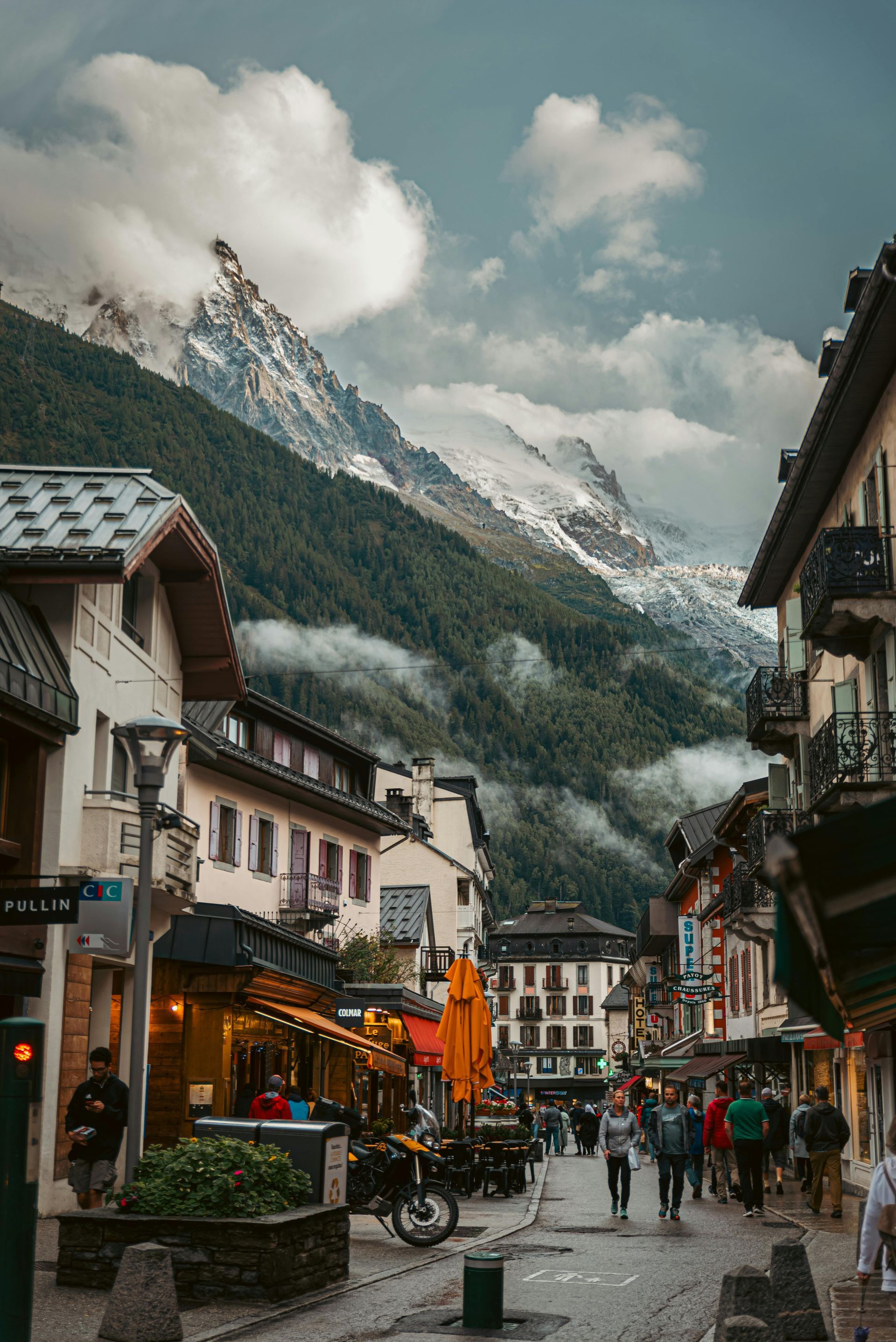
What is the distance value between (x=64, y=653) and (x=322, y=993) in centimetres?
1445

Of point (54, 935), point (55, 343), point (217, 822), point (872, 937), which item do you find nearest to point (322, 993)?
point (217, 822)

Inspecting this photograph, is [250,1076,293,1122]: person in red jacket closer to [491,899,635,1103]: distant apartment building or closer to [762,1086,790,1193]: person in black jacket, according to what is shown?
[762,1086,790,1193]: person in black jacket

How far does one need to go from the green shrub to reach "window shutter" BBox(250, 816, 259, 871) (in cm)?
2381

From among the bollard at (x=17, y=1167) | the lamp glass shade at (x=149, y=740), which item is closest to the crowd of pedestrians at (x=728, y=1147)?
the lamp glass shade at (x=149, y=740)

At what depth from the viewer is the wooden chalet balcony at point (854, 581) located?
21719 mm

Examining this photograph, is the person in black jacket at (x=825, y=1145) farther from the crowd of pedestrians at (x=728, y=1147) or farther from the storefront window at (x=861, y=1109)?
the storefront window at (x=861, y=1109)

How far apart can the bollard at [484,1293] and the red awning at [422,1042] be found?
2431 cm

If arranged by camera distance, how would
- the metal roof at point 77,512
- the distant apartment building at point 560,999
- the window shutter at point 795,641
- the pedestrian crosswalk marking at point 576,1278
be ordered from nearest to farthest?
the pedestrian crosswalk marking at point 576,1278, the metal roof at point 77,512, the window shutter at point 795,641, the distant apartment building at point 560,999

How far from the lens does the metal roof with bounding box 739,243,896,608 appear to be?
63.7ft

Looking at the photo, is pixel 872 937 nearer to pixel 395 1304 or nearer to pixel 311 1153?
pixel 395 1304

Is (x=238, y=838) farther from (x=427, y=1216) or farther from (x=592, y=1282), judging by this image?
(x=592, y=1282)

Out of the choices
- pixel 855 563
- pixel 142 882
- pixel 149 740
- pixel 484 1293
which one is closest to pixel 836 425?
pixel 855 563

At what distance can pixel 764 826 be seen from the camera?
31.7 m

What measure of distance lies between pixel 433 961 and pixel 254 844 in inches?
720
